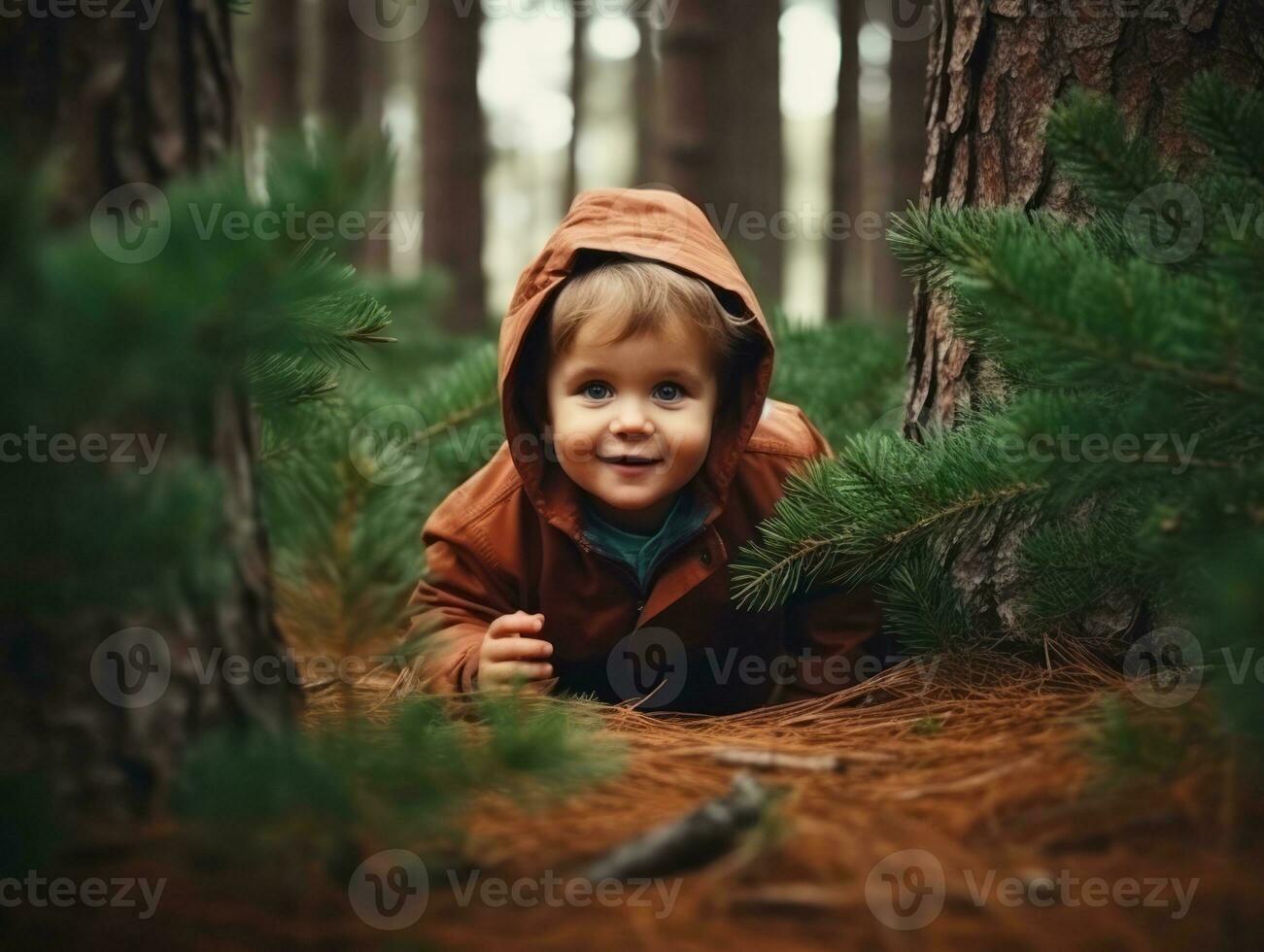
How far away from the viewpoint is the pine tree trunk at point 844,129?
335 inches

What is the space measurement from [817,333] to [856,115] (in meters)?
5.72

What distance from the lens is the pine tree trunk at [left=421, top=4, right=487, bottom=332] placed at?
8445 mm

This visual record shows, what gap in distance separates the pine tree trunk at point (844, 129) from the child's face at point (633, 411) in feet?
19.8

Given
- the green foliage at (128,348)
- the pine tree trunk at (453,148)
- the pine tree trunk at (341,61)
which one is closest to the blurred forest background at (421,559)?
the green foliage at (128,348)

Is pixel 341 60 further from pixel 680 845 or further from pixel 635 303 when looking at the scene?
pixel 680 845

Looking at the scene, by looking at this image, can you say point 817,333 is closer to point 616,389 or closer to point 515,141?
point 616,389

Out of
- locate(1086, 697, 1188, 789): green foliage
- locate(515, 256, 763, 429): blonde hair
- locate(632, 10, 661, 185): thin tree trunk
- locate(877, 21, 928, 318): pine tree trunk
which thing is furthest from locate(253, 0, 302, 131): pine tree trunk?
locate(1086, 697, 1188, 789): green foliage

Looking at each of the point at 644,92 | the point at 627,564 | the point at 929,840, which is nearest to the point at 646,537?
the point at 627,564

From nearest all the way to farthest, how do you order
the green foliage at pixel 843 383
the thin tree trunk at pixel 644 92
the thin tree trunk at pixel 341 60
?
the green foliage at pixel 843 383 → the thin tree trunk at pixel 341 60 → the thin tree trunk at pixel 644 92

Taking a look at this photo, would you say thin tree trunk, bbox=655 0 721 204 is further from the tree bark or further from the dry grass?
the dry grass

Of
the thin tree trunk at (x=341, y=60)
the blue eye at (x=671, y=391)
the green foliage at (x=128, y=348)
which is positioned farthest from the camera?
the thin tree trunk at (x=341, y=60)

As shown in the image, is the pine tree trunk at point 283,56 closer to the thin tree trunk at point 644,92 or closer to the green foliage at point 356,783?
the thin tree trunk at point 644,92

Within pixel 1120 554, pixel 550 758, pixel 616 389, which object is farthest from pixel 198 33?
pixel 1120 554

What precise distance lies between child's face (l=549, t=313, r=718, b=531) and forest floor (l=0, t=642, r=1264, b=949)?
0.97m
